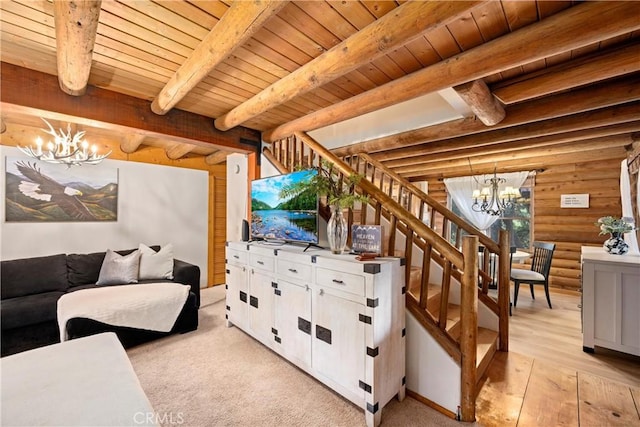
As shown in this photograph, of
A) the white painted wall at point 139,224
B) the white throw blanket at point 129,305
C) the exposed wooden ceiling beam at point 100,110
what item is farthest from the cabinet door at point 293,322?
the white painted wall at point 139,224

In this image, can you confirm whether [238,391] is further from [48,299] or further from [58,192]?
[58,192]

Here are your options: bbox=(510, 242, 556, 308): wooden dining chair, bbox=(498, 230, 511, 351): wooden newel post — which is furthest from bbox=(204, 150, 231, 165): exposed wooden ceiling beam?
bbox=(510, 242, 556, 308): wooden dining chair

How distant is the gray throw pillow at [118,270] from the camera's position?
3.16m

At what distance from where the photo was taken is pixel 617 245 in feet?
9.61

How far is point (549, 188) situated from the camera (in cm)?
509

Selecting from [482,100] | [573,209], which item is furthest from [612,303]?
[573,209]

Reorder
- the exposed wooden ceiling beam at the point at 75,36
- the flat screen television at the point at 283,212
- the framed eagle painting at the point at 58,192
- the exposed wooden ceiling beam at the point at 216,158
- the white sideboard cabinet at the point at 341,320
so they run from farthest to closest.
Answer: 1. the exposed wooden ceiling beam at the point at 216,158
2. the framed eagle painting at the point at 58,192
3. the flat screen television at the point at 283,212
4. the white sideboard cabinet at the point at 341,320
5. the exposed wooden ceiling beam at the point at 75,36

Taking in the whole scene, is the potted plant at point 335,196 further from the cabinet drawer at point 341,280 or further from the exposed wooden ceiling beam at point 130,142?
the exposed wooden ceiling beam at point 130,142

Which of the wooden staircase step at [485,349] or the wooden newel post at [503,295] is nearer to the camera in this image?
the wooden staircase step at [485,349]

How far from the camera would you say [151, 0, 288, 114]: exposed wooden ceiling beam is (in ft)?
4.34

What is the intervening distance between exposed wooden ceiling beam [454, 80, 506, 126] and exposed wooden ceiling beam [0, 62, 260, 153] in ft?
8.57

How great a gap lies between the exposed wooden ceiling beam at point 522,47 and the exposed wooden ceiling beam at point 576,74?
592 millimetres

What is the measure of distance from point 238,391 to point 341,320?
37.8 inches

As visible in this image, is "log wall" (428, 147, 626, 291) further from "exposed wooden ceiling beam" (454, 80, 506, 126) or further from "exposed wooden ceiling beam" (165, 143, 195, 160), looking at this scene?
"exposed wooden ceiling beam" (165, 143, 195, 160)
